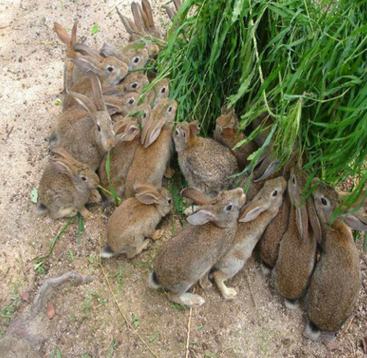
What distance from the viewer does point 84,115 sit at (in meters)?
4.52

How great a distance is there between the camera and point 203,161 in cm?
412

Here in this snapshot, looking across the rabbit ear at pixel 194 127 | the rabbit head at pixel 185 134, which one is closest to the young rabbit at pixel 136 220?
the rabbit head at pixel 185 134

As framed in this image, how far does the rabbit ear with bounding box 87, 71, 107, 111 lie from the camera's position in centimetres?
423

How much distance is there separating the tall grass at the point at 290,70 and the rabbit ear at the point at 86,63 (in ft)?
2.59

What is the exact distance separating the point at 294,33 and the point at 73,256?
264 cm

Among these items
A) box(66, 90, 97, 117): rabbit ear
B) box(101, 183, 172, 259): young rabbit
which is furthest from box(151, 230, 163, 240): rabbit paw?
box(66, 90, 97, 117): rabbit ear

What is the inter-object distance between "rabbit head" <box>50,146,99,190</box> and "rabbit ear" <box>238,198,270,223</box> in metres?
→ 1.36

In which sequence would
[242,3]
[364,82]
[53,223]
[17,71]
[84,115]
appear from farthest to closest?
[17,71]
[84,115]
[53,223]
[242,3]
[364,82]

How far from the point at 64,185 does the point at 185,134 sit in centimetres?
119

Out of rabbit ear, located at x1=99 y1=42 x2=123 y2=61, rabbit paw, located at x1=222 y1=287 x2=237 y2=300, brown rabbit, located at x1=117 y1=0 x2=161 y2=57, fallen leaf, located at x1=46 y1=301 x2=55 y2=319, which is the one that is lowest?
rabbit paw, located at x1=222 y1=287 x2=237 y2=300

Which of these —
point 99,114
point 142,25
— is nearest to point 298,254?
point 99,114

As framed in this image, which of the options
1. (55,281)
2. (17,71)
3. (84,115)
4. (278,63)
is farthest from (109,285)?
(17,71)

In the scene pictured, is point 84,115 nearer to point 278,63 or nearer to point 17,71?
point 17,71

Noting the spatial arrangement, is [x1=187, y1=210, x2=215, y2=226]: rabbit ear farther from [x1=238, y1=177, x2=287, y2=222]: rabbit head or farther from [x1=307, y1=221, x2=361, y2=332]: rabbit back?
[x1=307, y1=221, x2=361, y2=332]: rabbit back
